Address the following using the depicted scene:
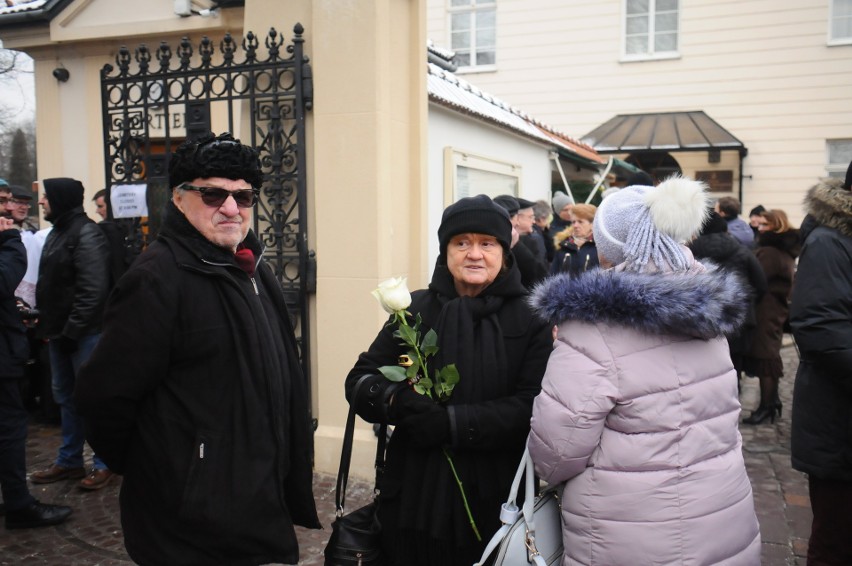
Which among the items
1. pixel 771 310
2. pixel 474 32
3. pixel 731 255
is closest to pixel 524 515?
pixel 731 255

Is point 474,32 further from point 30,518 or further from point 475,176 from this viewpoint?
point 30,518

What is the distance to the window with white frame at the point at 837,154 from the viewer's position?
1551cm

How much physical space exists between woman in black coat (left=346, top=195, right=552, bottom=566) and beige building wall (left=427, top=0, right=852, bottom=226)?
49.5 feet

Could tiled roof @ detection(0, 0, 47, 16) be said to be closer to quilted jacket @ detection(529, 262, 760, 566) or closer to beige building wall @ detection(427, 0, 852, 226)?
quilted jacket @ detection(529, 262, 760, 566)

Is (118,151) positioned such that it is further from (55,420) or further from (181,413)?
(181,413)

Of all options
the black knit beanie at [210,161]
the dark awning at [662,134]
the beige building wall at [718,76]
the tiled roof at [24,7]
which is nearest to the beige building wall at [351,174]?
the black knit beanie at [210,161]

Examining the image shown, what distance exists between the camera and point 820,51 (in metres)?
15.4

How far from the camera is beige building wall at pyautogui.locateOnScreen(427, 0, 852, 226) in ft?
50.7

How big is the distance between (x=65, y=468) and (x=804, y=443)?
4.95m

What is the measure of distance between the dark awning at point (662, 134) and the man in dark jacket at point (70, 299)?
12.3 meters

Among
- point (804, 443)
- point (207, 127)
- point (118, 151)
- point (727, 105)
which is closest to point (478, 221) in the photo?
point (804, 443)

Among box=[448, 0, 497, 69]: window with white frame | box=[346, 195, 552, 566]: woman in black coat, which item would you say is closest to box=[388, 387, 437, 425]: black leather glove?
box=[346, 195, 552, 566]: woman in black coat

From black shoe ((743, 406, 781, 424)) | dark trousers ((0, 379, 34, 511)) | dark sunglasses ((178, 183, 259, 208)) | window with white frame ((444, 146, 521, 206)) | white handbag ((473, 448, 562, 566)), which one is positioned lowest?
black shoe ((743, 406, 781, 424))

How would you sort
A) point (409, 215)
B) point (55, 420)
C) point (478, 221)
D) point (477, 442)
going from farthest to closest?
point (55, 420)
point (409, 215)
point (478, 221)
point (477, 442)
